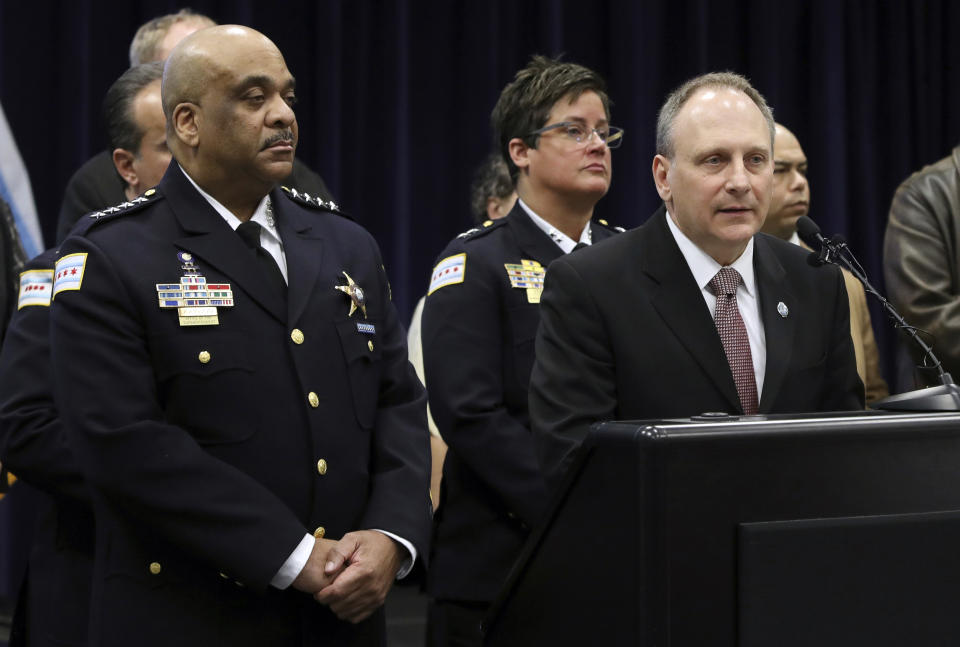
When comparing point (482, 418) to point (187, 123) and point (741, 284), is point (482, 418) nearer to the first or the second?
point (741, 284)

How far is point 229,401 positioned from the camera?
6.46 feet

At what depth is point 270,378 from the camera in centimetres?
200

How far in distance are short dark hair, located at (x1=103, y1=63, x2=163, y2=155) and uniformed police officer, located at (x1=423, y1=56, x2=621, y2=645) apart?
75cm

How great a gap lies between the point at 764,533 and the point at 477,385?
139cm

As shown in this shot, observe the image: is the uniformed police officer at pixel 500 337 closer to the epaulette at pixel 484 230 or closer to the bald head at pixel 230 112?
the epaulette at pixel 484 230

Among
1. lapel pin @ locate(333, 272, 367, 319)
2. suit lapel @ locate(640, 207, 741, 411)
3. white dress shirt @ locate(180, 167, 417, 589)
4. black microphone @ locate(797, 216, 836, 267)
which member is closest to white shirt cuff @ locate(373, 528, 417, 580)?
white dress shirt @ locate(180, 167, 417, 589)

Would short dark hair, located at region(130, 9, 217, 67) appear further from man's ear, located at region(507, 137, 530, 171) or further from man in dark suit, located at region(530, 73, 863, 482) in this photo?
man in dark suit, located at region(530, 73, 863, 482)

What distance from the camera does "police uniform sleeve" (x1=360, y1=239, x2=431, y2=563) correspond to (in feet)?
6.81

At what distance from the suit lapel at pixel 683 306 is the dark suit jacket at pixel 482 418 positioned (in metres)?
0.64

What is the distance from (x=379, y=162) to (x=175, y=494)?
327 cm

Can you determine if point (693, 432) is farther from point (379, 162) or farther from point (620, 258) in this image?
point (379, 162)

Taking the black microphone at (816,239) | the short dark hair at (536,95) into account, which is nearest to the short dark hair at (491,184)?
the short dark hair at (536,95)

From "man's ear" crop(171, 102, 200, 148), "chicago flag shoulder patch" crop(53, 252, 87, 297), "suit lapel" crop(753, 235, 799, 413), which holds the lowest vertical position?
"suit lapel" crop(753, 235, 799, 413)

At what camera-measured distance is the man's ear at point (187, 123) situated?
208 cm
